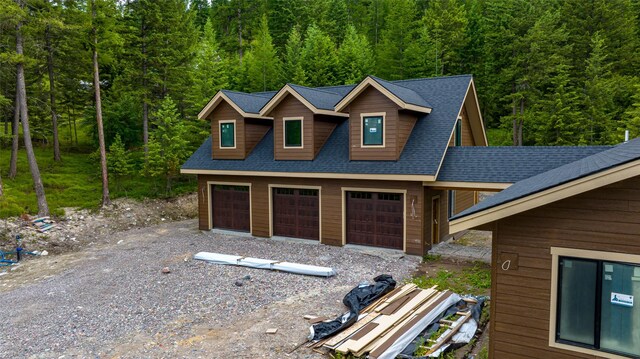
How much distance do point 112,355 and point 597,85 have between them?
106 ft

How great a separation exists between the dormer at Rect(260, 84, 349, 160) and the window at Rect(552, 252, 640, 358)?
39.0 ft

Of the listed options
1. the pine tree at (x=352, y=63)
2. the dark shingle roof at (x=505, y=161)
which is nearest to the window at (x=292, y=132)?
the dark shingle roof at (x=505, y=161)

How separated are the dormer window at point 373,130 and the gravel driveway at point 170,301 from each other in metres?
4.18

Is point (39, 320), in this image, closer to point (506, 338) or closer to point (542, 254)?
point (506, 338)

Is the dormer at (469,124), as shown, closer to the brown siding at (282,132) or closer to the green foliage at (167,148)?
the brown siding at (282,132)

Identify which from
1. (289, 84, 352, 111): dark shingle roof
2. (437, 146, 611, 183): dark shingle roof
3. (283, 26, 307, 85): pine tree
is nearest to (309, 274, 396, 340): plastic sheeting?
(437, 146, 611, 183): dark shingle roof

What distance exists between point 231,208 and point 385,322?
40.7 feet

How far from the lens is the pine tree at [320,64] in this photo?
Result: 3462cm

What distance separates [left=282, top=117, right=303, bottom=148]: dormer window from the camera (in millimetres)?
16953

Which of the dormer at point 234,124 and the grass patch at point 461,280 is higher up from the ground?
the dormer at point 234,124

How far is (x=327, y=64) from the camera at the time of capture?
34.7 meters

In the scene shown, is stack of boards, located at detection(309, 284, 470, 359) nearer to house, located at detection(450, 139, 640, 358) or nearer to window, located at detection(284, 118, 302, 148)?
house, located at detection(450, 139, 640, 358)

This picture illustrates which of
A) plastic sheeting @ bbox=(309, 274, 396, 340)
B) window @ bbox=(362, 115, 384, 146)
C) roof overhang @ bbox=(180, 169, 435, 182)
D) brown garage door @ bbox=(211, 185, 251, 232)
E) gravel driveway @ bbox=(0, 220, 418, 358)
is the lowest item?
gravel driveway @ bbox=(0, 220, 418, 358)

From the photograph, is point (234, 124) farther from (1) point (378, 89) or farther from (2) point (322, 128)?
(1) point (378, 89)
